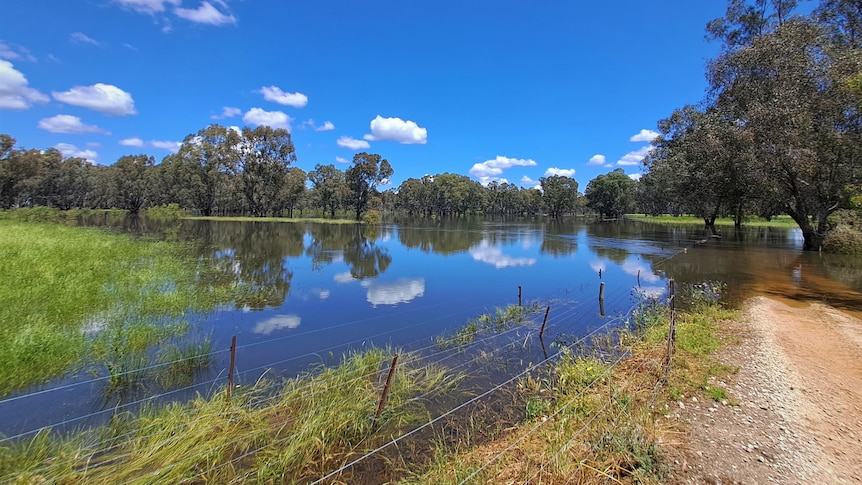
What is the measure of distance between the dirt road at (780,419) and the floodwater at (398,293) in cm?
389

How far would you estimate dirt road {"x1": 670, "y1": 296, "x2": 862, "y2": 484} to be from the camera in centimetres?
405

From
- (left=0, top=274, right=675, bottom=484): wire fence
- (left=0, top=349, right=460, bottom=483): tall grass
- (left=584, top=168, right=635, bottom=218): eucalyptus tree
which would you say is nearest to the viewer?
(left=0, top=349, right=460, bottom=483): tall grass

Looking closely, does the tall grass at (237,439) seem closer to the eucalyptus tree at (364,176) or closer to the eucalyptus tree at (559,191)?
the eucalyptus tree at (364,176)

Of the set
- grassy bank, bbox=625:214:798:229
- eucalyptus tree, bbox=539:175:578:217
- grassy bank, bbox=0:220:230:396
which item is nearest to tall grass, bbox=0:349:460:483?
grassy bank, bbox=0:220:230:396

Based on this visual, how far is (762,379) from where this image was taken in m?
6.28

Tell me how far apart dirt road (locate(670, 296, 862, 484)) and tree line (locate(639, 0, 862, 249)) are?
47.6 feet

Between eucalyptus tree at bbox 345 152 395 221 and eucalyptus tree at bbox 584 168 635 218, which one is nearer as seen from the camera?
eucalyptus tree at bbox 345 152 395 221

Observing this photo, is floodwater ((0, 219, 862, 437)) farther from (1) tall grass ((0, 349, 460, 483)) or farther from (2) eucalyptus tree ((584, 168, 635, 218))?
(2) eucalyptus tree ((584, 168, 635, 218))

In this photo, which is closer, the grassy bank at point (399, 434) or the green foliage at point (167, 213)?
the grassy bank at point (399, 434)

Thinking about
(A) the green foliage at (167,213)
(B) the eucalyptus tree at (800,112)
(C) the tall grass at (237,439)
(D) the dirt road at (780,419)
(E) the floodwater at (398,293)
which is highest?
(B) the eucalyptus tree at (800,112)

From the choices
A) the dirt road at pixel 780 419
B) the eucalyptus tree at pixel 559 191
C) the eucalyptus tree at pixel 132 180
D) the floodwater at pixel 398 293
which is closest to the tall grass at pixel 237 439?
the floodwater at pixel 398 293

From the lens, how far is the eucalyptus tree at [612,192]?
107m

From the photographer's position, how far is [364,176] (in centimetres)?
7944

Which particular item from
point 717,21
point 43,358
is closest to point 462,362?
point 43,358
